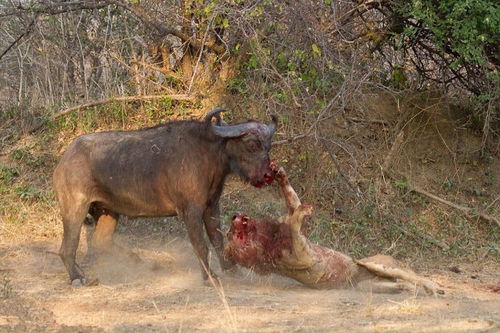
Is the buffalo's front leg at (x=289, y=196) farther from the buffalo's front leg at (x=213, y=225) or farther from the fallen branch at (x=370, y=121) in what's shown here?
the fallen branch at (x=370, y=121)

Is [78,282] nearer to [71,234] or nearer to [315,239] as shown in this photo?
[71,234]

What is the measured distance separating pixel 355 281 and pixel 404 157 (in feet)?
15.9

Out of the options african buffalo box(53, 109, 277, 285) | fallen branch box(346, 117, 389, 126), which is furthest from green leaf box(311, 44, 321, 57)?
fallen branch box(346, 117, 389, 126)

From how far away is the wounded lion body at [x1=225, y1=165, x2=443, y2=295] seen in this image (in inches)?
298

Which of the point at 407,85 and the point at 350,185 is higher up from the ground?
the point at 407,85

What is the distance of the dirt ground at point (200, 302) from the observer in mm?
6203

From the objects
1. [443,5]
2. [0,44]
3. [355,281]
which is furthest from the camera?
[0,44]

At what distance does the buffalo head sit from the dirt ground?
1118mm

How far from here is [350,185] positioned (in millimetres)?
11062

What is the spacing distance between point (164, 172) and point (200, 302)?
1.93 meters

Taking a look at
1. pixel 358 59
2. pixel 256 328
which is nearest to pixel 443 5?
pixel 358 59

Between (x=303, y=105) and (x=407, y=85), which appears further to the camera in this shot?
(x=407, y=85)

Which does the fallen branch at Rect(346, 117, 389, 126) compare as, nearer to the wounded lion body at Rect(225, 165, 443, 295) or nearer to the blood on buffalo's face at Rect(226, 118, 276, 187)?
the blood on buffalo's face at Rect(226, 118, 276, 187)

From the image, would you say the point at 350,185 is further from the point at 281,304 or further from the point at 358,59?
the point at 281,304
